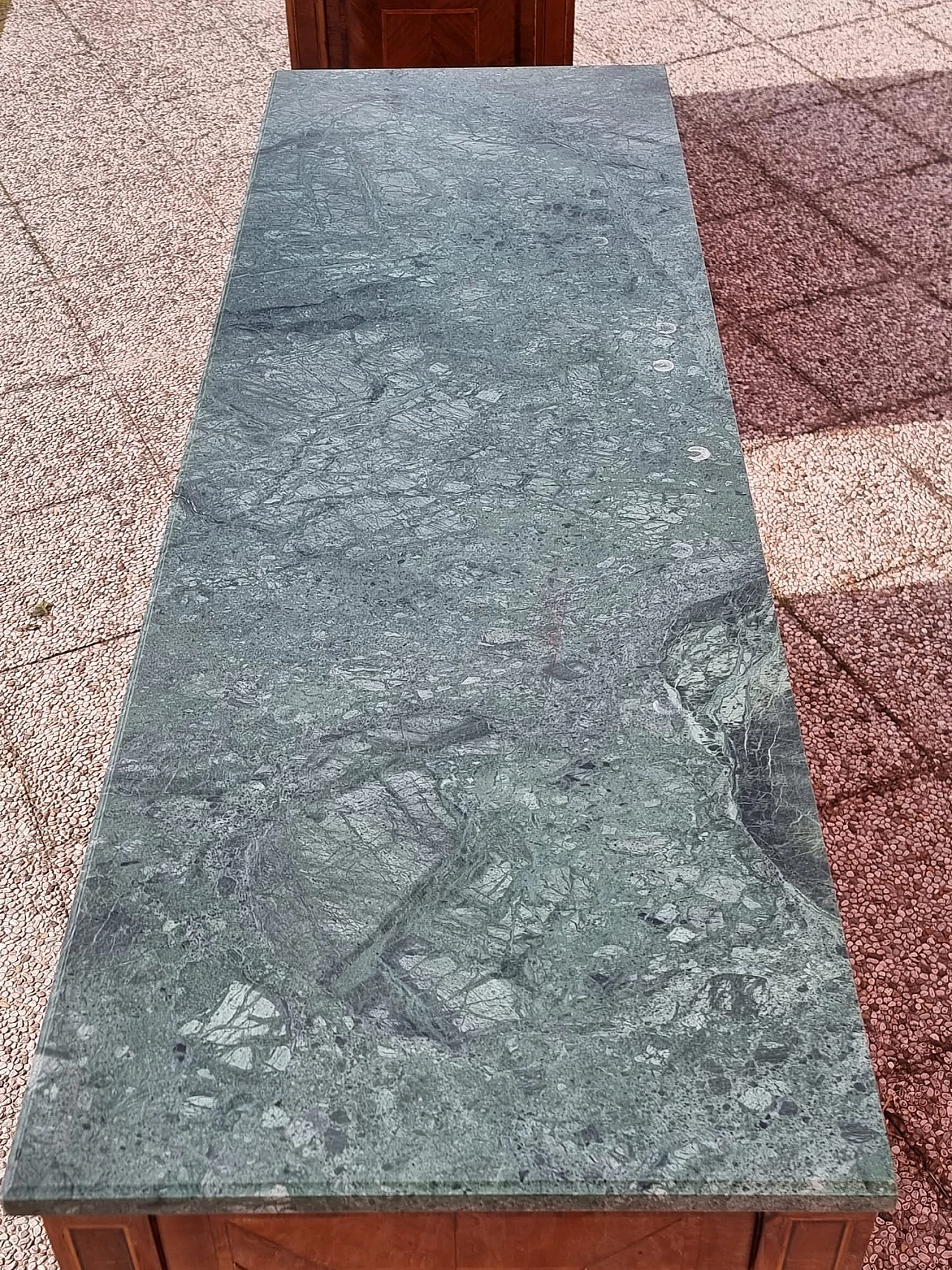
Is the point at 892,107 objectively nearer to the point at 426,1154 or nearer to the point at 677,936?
the point at 677,936

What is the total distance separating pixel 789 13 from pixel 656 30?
2.00ft

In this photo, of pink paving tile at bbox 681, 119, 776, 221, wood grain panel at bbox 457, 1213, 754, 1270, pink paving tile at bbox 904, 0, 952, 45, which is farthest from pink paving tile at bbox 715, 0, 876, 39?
wood grain panel at bbox 457, 1213, 754, 1270

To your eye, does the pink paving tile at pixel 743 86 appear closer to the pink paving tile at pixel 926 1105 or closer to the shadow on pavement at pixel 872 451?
the shadow on pavement at pixel 872 451

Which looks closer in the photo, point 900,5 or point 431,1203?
point 431,1203

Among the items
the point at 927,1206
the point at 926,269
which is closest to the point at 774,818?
the point at 927,1206

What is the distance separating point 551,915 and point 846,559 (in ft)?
6.11

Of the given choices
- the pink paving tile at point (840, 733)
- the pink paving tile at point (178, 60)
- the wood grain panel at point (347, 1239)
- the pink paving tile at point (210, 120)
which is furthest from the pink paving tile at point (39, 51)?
the wood grain panel at point (347, 1239)

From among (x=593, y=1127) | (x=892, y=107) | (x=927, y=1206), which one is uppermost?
(x=593, y=1127)

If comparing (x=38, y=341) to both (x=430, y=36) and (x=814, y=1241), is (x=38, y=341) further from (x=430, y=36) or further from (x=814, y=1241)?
(x=814, y=1241)

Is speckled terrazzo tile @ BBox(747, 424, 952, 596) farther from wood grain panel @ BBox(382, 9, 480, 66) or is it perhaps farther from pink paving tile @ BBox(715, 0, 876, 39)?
pink paving tile @ BBox(715, 0, 876, 39)

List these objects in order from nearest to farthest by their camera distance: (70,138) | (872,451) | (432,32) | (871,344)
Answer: (872,451)
(871,344)
(432,32)
(70,138)

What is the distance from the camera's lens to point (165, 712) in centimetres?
149

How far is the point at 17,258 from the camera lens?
3.96 metres

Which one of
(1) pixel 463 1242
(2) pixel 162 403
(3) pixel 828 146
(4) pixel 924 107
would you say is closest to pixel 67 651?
(2) pixel 162 403
